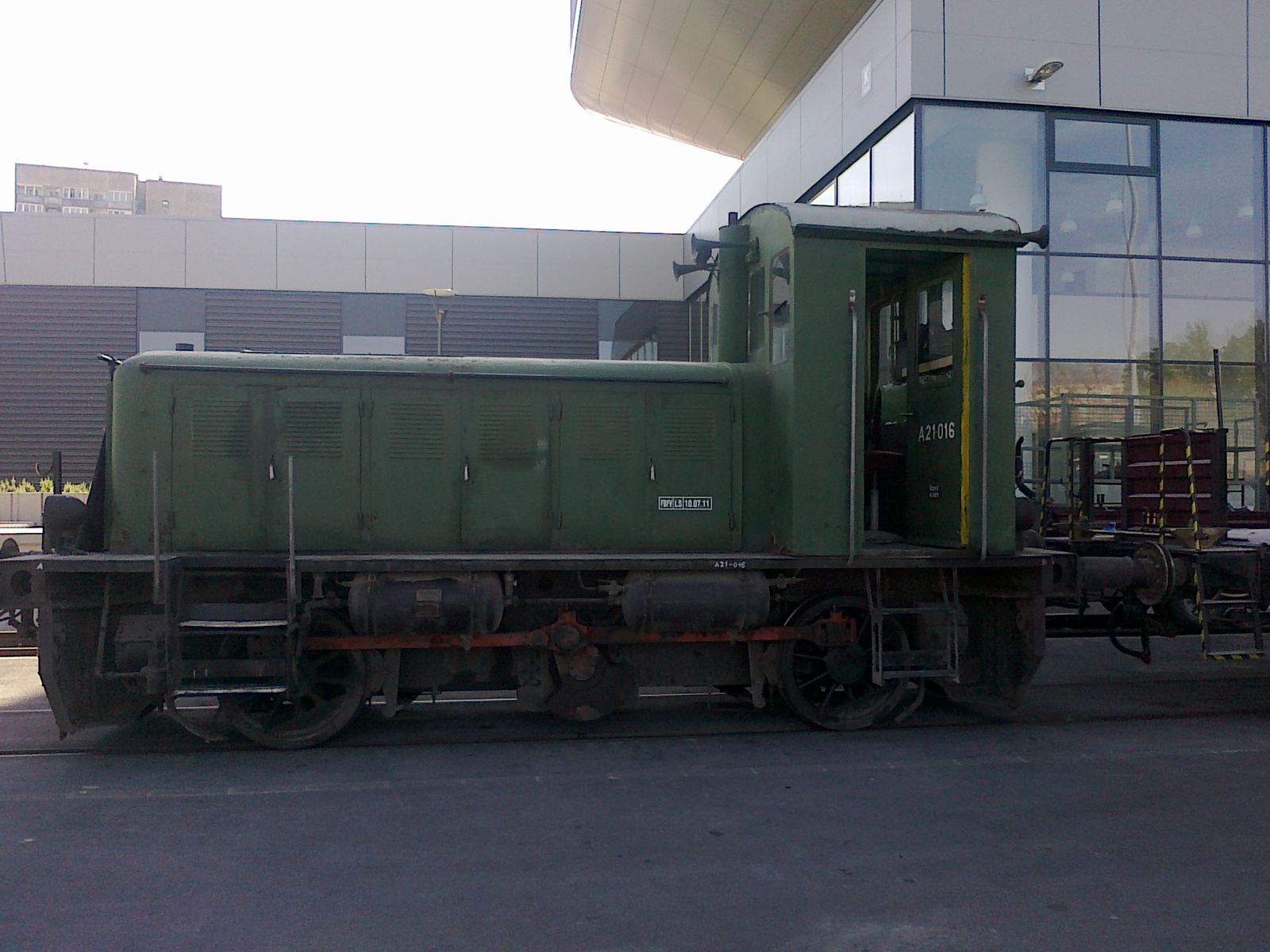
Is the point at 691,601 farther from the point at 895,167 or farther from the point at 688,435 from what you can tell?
the point at 895,167

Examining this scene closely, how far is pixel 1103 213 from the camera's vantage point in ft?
44.7

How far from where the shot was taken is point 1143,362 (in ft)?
45.5

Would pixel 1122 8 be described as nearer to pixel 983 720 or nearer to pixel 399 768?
pixel 983 720

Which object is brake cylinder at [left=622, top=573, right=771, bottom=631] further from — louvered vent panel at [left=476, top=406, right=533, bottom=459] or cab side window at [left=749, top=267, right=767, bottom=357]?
cab side window at [left=749, top=267, right=767, bottom=357]

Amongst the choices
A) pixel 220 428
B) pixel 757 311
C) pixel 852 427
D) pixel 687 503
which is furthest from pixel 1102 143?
pixel 220 428

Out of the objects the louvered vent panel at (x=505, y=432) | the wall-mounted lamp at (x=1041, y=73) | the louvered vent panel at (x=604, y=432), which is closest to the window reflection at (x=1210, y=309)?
the wall-mounted lamp at (x=1041, y=73)

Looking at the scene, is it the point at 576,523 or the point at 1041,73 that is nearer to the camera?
the point at 576,523

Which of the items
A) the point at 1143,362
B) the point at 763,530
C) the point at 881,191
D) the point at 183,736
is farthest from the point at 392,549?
the point at 1143,362

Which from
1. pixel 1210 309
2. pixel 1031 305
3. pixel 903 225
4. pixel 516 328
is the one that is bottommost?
pixel 903 225

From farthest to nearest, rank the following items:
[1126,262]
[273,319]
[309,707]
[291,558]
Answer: [273,319], [1126,262], [309,707], [291,558]

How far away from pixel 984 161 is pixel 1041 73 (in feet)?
4.21

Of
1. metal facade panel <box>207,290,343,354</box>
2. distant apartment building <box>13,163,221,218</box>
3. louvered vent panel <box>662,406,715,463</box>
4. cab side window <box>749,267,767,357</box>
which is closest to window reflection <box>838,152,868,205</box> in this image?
cab side window <box>749,267,767,357</box>

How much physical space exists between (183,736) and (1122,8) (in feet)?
47.9

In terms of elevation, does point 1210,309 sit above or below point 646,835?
above
